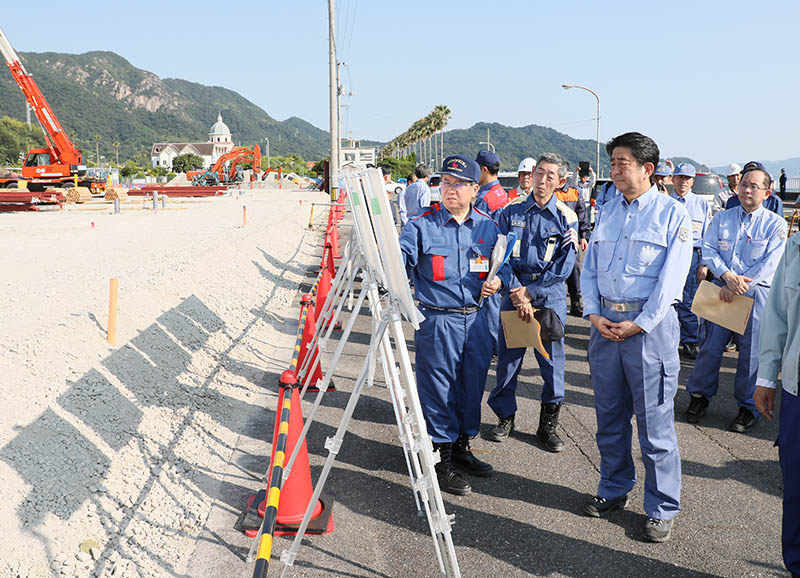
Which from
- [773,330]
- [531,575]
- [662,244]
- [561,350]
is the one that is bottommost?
[531,575]

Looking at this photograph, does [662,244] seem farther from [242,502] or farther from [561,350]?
[242,502]

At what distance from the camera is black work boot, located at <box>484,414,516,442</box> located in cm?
525

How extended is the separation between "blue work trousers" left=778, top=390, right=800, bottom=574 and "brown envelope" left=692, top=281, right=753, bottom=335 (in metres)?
2.85

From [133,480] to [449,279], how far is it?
2502mm

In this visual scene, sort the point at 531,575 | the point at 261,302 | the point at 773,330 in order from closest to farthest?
the point at 773,330 → the point at 531,575 → the point at 261,302

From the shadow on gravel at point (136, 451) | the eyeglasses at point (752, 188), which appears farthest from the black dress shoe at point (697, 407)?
the shadow on gravel at point (136, 451)

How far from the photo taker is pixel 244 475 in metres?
4.62

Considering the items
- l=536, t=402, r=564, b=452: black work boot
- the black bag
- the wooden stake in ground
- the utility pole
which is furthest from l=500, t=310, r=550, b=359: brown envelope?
the utility pole

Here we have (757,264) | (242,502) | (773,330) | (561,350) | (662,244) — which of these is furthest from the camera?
(757,264)

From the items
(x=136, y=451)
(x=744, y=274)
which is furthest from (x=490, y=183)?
(x=136, y=451)

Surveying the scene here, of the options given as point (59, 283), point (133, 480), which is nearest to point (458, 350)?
point (133, 480)

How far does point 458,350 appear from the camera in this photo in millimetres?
4348

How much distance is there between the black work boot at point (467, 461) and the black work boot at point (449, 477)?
0.16m

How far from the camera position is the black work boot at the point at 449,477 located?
170 inches
